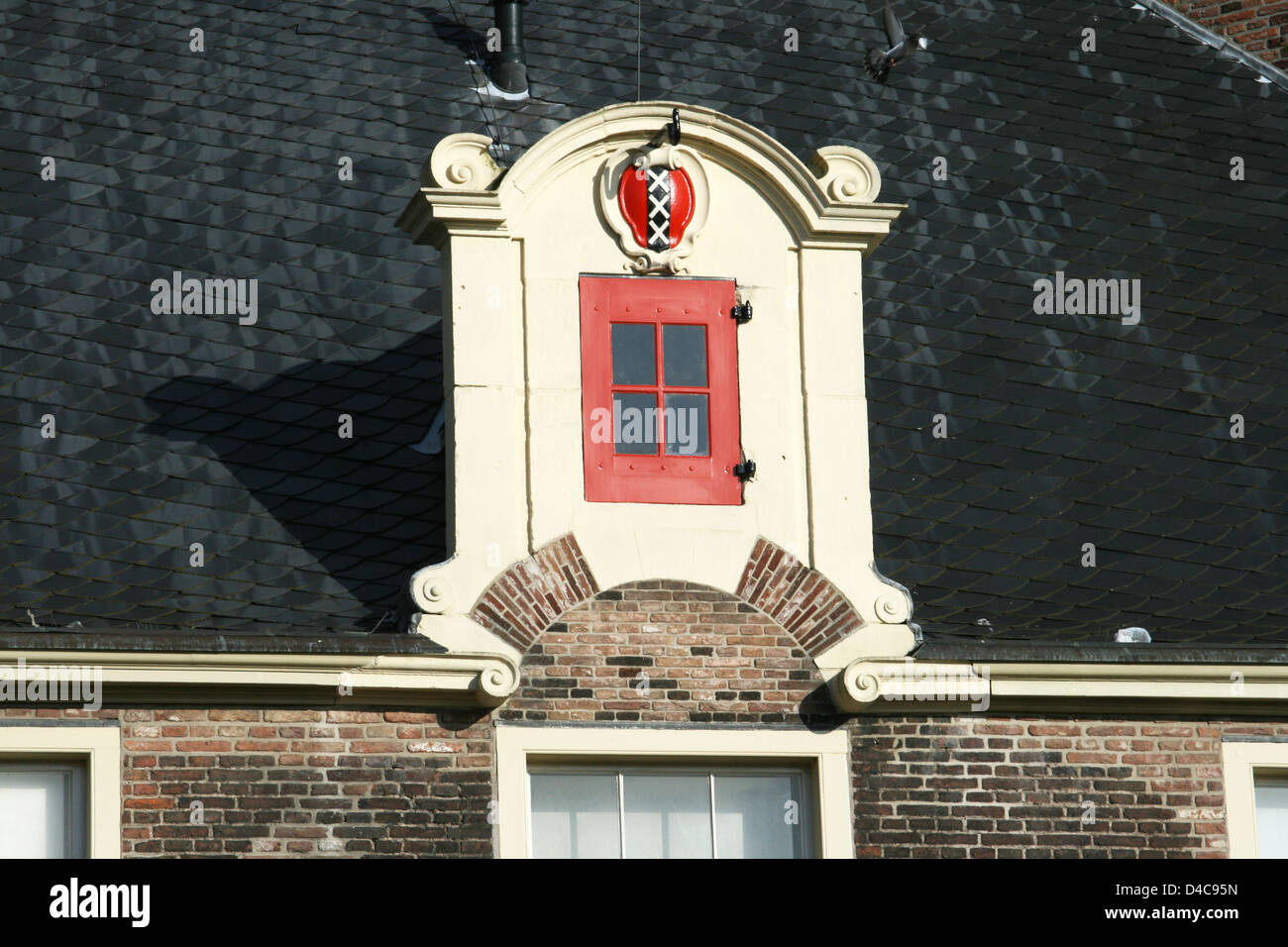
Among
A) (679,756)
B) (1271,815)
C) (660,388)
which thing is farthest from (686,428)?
(1271,815)

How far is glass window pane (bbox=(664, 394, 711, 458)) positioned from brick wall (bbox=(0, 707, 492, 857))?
210 centimetres

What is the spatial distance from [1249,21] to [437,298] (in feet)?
25.7

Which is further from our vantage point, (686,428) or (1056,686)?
(686,428)

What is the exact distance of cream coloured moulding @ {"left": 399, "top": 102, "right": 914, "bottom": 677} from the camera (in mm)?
14953

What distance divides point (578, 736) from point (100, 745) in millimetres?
2606

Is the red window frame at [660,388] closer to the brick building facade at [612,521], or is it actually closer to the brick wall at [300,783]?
the brick building facade at [612,521]

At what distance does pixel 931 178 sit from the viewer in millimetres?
18750

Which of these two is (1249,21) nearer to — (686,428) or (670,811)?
(686,428)

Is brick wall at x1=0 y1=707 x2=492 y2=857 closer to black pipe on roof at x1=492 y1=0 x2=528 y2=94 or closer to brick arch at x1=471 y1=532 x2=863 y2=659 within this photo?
brick arch at x1=471 y1=532 x2=863 y2=659

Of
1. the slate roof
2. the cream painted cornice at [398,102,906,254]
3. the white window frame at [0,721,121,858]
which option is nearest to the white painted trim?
the slate roof

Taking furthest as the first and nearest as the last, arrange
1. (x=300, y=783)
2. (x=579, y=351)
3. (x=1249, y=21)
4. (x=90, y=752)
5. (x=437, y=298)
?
(x=1249, y=21)
(x=437, y=298)
(x=579, y=351)
(x=300, y=783)
(x=90, y=752)

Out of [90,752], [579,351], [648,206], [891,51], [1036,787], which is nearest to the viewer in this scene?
[90,752]

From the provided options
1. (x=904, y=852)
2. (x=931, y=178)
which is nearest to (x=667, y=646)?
(x=904, y=852)

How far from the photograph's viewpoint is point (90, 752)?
14070mm
